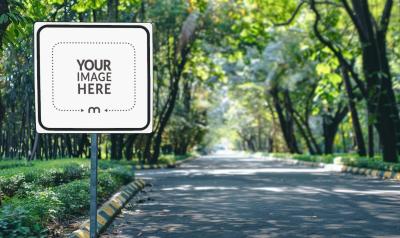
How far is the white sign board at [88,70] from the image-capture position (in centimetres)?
→ 421

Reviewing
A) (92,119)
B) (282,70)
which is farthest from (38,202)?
(282,70)

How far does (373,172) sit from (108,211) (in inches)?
580

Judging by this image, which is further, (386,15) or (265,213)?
(386,15)

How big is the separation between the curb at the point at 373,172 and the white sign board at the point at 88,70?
56.4ft

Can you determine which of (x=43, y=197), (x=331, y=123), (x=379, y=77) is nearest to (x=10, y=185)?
(x=43, y=197)

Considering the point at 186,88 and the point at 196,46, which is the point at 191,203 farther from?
the point at 186,88

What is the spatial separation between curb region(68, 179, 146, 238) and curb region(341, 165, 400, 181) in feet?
29.1

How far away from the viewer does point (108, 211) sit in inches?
413

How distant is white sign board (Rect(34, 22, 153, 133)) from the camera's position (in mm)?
4207

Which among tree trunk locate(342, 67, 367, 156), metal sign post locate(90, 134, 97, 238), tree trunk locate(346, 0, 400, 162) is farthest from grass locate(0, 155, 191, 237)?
tree trunk locate(342, 67, 367, 156)

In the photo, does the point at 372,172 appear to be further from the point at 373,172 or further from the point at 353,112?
the point at 353,112

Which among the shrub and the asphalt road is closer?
the asphalt road

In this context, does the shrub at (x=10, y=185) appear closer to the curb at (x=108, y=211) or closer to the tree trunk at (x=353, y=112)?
the curb at (x=108, y=211)

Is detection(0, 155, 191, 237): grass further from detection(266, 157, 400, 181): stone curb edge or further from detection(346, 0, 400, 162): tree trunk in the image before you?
detection(346, 0, 400, 162): tree trunk
